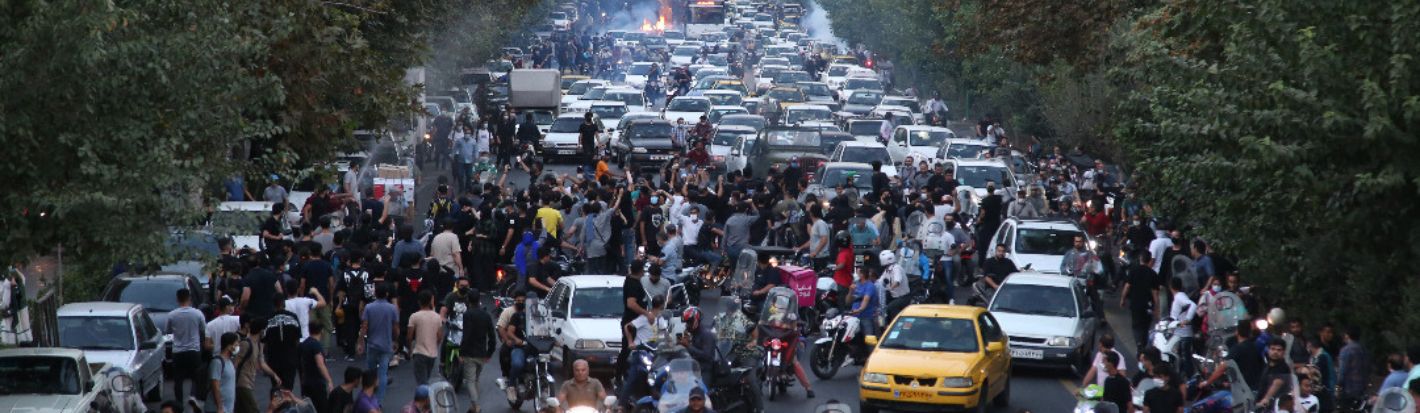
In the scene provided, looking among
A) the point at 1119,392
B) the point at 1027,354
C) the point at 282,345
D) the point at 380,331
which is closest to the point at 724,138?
the point at 1027,354

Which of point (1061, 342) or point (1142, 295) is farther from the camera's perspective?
point (1142, 295)

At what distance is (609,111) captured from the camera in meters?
53.0

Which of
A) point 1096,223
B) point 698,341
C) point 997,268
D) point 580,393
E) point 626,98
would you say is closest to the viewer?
point 580,393

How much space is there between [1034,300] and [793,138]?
19055 mm

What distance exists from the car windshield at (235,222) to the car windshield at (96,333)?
311 centimetres

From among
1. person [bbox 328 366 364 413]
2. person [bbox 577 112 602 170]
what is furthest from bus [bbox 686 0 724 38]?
person [bbox 328 366 364 413]

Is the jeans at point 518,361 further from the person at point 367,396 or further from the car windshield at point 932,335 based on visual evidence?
the person at point 367,396

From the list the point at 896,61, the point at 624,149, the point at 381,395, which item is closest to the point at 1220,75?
the point at 381,395

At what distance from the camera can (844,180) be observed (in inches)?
1375

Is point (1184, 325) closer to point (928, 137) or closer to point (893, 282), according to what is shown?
point (893, 282)

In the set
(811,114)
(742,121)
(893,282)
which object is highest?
(893,282)

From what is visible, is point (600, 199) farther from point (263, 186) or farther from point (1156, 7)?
point (1156, 7)

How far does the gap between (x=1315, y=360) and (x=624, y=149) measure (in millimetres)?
28737

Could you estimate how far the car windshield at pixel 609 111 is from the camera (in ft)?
173
